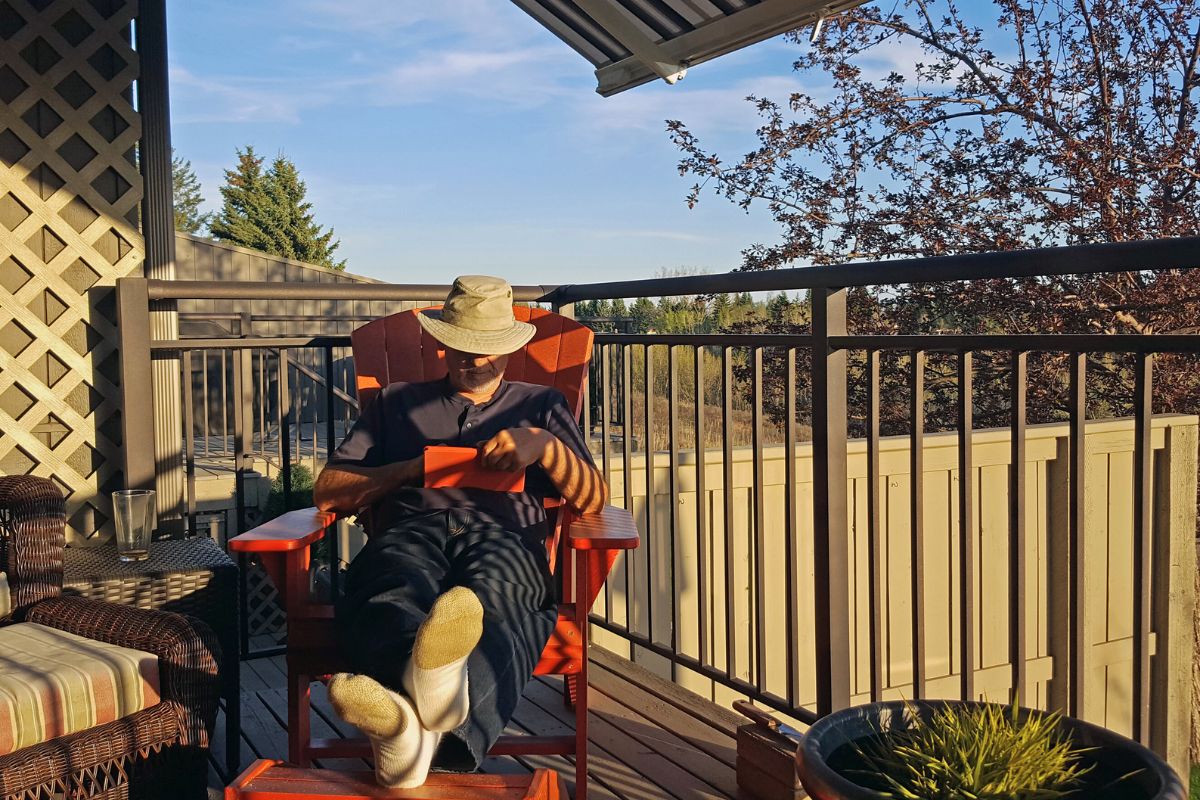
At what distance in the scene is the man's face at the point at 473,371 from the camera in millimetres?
2496

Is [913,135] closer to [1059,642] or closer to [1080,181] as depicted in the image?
[1080,181]

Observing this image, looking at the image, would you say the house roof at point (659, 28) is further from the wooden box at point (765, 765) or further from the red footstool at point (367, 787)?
the red footstool at point (367, 787)

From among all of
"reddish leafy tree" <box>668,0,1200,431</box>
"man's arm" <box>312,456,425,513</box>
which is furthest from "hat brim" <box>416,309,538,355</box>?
"reddish leafy tree" <box>668,0,1200,431</box>

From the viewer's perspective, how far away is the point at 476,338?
245 cm

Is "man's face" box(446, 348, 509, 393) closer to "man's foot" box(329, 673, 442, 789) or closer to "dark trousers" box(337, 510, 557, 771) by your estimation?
"dark trousers" box(337, 510, 557, 771)

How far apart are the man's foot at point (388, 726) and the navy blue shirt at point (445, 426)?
2.53ft

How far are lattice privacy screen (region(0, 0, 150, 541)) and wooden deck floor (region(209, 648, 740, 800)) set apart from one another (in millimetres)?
979

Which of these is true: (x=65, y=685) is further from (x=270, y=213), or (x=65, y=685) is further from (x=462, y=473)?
(x=270, y=213)

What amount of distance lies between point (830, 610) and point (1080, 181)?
16.9ft

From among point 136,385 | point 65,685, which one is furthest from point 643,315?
point 65,685

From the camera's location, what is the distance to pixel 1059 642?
6.06 m

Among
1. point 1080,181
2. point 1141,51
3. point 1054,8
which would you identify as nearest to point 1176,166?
point 1080,181

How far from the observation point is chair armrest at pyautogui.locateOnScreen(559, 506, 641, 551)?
2.14 m

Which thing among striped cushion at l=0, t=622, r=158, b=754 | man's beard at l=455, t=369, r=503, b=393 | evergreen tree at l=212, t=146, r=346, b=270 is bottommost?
striped cushion at l=0, t=622, r=158, b=754
